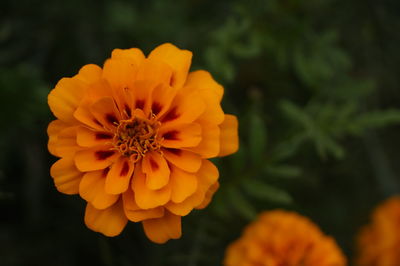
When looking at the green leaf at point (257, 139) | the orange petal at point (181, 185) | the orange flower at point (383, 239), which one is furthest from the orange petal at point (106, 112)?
the orange flower at point (383, 239)

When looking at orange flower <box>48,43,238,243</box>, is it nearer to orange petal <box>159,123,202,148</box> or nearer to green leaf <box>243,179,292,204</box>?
orange petal <box>159,123,202,148</box>

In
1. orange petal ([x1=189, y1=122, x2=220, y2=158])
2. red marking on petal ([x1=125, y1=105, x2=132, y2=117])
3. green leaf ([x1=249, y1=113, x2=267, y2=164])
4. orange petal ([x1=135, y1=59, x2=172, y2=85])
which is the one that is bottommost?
orange petal ([x1=189, y1=122, x2=220, y2=158])

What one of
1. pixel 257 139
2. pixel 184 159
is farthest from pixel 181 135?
pixel 257 139

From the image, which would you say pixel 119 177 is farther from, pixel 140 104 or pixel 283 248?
pixel 283 248

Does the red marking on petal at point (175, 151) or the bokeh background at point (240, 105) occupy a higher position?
the bokeh background at point (240, 105)

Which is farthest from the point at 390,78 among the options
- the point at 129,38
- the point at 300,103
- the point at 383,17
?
the point at 129,38

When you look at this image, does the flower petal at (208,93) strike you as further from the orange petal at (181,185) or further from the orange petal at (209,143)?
the orange petal at (181,185)

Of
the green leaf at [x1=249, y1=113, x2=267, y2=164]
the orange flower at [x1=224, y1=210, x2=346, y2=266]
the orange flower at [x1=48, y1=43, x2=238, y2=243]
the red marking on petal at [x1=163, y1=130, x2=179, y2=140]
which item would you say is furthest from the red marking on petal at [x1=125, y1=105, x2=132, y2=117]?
the orange flower at [x1=224, y1=210, x2=346, y2=266]
